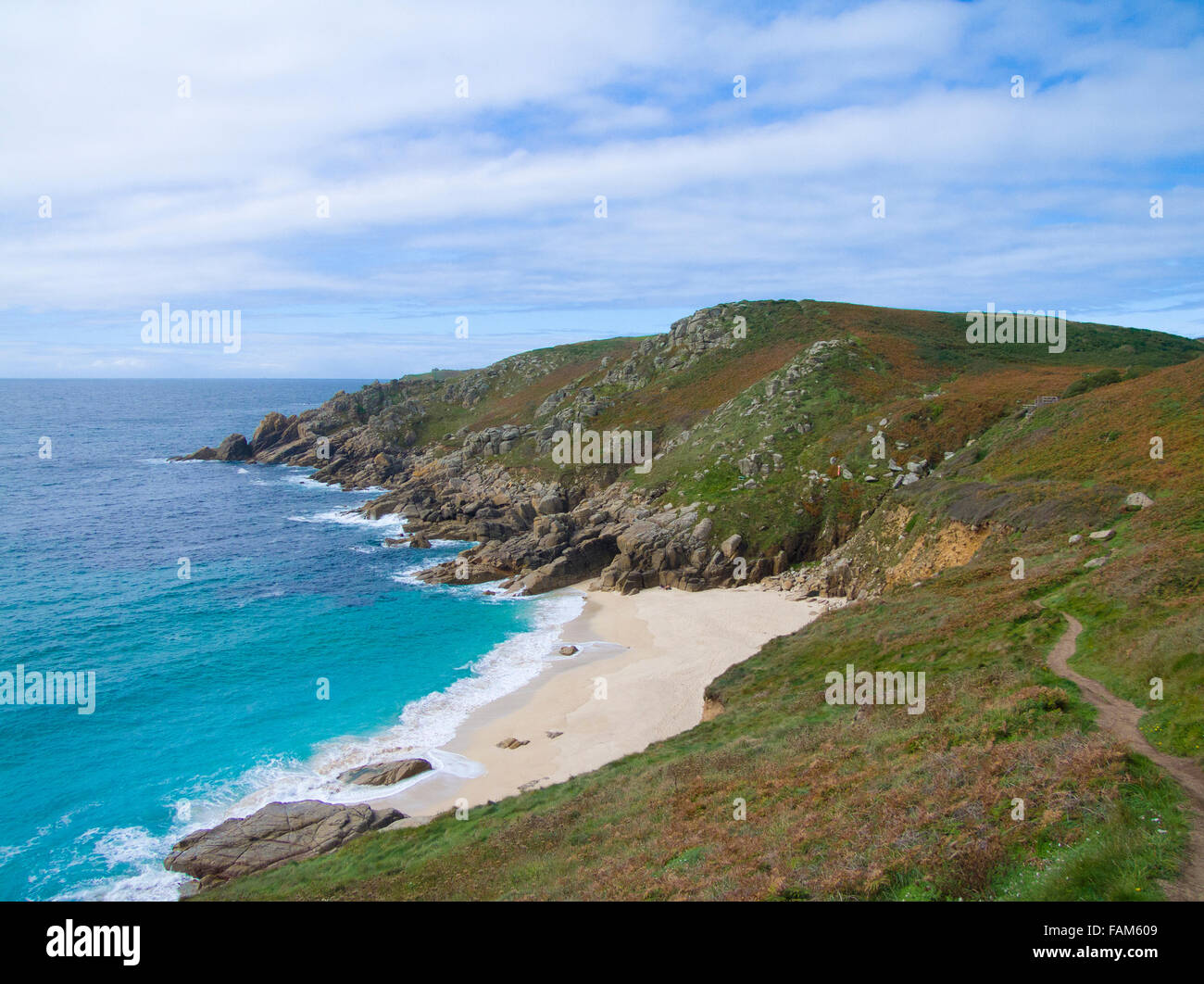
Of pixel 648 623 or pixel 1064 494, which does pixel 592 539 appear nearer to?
pixel 648 623

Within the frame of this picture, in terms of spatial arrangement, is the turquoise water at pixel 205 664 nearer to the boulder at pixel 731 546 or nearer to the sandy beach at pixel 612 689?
the sandy beach at pixel 612 689

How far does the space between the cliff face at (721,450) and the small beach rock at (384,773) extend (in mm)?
23943

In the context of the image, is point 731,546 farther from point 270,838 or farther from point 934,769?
point 934,769

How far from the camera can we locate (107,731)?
108 feet

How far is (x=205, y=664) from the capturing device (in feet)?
132

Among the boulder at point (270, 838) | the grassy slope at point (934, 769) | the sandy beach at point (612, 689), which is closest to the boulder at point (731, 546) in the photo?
the sandy beach at point (612, 689)

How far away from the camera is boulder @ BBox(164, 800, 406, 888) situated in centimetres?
2273

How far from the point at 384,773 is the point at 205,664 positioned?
1823 centimetres

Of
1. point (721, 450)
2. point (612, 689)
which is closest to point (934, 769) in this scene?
point (612, 689)

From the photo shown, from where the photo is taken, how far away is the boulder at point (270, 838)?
2273 centimetres

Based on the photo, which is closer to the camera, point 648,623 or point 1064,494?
point 1064,494
